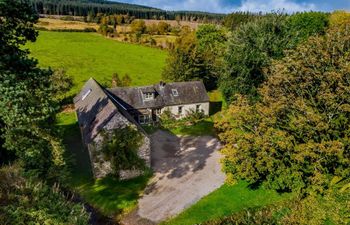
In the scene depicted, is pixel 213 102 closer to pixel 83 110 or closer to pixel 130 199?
pixel 83 110

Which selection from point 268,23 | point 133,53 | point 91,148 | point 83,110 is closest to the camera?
point 91,148

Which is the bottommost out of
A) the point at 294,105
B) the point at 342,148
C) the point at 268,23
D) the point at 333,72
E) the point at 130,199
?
the point at 130,199

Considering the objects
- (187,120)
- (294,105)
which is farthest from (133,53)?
(294,105)

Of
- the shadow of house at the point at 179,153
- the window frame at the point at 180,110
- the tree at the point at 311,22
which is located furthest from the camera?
the tree at the point at 311,22

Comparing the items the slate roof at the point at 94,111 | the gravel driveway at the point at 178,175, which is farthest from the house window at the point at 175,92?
the slate roof at the point at 94,111

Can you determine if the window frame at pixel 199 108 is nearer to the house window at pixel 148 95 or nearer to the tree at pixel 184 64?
the house window at pixel 148 95

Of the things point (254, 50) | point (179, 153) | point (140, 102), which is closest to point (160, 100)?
point (140, 102)

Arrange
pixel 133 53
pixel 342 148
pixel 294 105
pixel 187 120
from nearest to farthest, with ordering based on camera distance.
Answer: pixel 342 148
pixel 294 105
pixel 187 120
pixel 133 53
